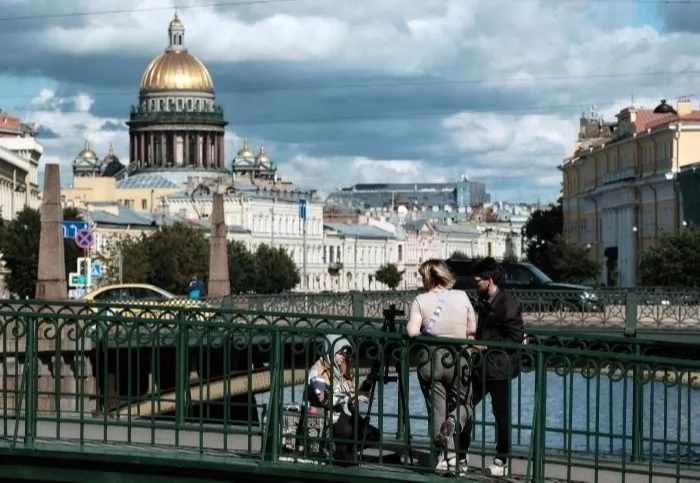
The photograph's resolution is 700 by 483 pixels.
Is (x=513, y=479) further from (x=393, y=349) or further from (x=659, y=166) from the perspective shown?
(x=659, y=166)

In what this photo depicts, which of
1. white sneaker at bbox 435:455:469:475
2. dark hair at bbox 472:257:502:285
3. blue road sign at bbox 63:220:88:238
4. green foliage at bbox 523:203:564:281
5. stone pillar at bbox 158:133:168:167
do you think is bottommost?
white sneaker at bbox 435:455:469:475

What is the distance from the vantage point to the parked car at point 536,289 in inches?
1358

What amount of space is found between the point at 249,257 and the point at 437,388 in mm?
110341

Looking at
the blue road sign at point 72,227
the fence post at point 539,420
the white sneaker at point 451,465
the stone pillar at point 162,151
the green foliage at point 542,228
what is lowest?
the white sneaker at point 451,465

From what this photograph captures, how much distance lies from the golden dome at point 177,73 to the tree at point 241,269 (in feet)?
191

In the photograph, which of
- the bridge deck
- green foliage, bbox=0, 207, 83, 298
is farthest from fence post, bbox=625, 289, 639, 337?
green foliage, bbox=0, 207, 83, 298

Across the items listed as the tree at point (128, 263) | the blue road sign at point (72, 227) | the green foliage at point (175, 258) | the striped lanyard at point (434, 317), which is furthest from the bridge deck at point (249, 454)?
the green foliage at point (175, 258)

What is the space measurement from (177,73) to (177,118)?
13.3ft

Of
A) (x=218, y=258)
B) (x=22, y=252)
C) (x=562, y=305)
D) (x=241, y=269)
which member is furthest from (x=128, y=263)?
(x=562, y=305)

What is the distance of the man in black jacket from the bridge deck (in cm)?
15

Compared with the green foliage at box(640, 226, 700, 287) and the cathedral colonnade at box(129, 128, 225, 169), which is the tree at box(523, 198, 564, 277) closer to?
the cathedral colonnade at box(129, 128, 225, 169)

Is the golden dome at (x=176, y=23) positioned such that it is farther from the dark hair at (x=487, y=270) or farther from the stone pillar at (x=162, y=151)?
the dark hair at (x=487, y=270)

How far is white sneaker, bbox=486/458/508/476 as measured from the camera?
11.7 m

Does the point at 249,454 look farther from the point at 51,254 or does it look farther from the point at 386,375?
the point at 51,254
